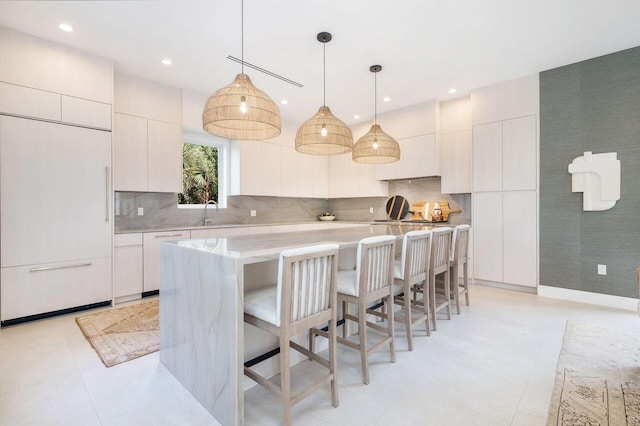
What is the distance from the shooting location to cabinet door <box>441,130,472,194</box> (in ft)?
14.7

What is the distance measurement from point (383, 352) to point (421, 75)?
3.32m

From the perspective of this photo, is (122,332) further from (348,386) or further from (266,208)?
(266,208)

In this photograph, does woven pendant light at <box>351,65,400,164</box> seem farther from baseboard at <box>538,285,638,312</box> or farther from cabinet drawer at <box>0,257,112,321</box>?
cabinet drawer at <box>0,257,112,321</box>

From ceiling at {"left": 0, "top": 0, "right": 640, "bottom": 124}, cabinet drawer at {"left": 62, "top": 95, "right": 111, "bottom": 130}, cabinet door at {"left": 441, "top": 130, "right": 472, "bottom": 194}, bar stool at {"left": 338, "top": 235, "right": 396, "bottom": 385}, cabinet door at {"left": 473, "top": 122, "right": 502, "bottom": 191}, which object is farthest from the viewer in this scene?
cabinet door at {"left": 441, "top": 130, "right": 472, "bottom": 194}

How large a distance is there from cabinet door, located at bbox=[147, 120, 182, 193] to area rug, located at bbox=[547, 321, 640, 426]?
14.3 feet

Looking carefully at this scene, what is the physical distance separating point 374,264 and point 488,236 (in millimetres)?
2932

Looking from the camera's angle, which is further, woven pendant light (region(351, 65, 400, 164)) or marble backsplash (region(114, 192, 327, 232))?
marble backsplash (region(114, 192, 327, 232))

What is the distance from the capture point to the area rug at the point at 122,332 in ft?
7.51

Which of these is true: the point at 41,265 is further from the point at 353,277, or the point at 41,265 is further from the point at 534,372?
the point at 534,372

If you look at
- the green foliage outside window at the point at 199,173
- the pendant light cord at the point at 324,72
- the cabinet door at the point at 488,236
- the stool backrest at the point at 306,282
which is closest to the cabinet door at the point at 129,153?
the green foliage outside window at the point at 199,173

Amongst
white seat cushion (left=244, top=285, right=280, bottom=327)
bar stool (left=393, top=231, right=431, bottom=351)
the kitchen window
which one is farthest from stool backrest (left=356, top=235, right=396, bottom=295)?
the kitchen window

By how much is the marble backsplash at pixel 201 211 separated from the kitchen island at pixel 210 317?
7.56ft

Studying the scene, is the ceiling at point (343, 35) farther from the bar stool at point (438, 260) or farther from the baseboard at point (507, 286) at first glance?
the baseboard at point (507, 286)

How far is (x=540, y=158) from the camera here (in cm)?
376
